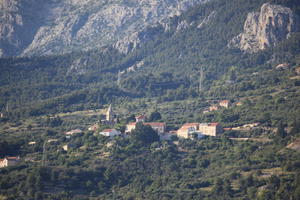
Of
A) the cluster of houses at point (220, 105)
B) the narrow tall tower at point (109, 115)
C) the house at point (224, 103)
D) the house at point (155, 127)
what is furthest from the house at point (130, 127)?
the house at point (224, 103)

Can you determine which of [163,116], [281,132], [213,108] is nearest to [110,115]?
[163,116]

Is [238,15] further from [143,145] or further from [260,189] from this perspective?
[260,189]

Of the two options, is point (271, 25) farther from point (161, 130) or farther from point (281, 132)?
point (281, 132)

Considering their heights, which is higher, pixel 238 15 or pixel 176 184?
pixel 238 15

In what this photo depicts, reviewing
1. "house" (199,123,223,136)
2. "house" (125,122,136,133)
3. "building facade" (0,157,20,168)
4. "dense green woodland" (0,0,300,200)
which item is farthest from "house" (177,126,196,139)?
"building facade" (0,157,20,168)

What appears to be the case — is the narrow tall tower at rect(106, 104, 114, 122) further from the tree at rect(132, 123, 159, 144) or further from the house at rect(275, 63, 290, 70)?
the house at rect(275, 63, 290, 70)

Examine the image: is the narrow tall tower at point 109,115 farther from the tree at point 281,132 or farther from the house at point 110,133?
the tree at point 281,132

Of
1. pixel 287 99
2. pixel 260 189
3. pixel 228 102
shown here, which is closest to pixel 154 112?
pixel 228 102
